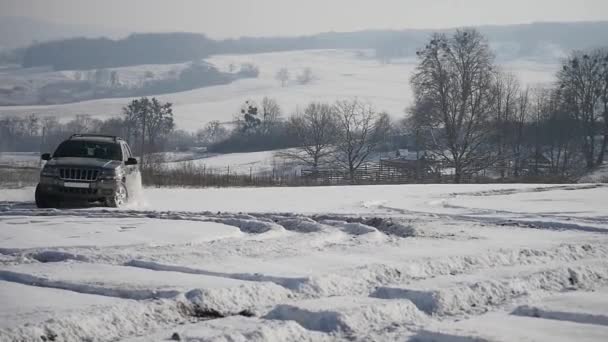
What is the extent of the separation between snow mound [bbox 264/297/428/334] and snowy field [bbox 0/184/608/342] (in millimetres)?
17

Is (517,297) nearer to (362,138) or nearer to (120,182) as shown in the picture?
(120,182)

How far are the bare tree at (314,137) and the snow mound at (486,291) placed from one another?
61873 millimetres

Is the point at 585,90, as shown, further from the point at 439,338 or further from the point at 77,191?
the point at 439,338

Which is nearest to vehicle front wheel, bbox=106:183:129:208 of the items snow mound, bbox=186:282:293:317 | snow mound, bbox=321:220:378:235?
snow mound, bbox=321:220:378:235

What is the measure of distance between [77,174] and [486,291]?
1240 cm

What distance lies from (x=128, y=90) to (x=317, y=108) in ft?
335

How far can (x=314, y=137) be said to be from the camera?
75.8 m

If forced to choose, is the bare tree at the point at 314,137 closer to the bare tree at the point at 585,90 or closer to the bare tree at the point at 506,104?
the bare tree at the point at 506,104

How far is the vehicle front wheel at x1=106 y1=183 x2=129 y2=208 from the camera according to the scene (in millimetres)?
18016

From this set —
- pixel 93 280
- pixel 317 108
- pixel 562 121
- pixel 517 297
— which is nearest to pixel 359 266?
pixel 517 297

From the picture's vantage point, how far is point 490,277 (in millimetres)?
8328

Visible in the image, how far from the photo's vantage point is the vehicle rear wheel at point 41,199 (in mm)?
17859

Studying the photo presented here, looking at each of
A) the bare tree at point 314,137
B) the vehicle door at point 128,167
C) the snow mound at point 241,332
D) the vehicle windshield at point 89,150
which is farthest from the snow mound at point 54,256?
the bare tree at point 314,137

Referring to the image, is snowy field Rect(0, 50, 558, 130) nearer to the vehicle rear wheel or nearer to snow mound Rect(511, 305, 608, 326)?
the vehicle rear wheel
